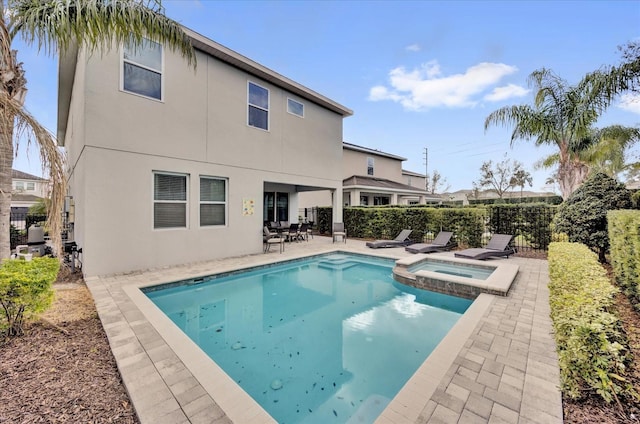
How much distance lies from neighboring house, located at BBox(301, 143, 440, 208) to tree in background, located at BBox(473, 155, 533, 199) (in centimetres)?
1628

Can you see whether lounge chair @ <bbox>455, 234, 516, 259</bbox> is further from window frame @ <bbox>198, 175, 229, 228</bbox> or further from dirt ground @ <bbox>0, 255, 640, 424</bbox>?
window frame @ <bbox>198, 175, 229, 228</bbox>

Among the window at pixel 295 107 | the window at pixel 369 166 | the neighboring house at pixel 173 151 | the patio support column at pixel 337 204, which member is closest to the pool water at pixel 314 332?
the neighboring house at pixel 173 151

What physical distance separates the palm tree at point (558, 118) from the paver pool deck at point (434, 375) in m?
10.5

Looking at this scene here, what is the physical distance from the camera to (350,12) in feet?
42.0

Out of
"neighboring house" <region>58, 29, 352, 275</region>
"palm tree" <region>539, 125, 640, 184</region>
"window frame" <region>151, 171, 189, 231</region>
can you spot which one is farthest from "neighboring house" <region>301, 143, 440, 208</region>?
"window frame" <region>151, 171, 189, 231</region>

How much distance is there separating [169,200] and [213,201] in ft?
4.87

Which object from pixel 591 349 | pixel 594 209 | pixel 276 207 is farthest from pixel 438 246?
pixel 276 207

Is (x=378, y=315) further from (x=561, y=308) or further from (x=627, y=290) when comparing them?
(x=627, y=290)

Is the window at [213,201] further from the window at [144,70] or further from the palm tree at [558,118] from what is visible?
the palm tree at [558,118]

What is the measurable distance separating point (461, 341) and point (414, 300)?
286cm

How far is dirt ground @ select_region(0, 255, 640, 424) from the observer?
7.88 ft

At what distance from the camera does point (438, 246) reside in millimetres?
11375

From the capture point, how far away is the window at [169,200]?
8.51 meters

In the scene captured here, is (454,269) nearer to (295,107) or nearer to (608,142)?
(295,107)
